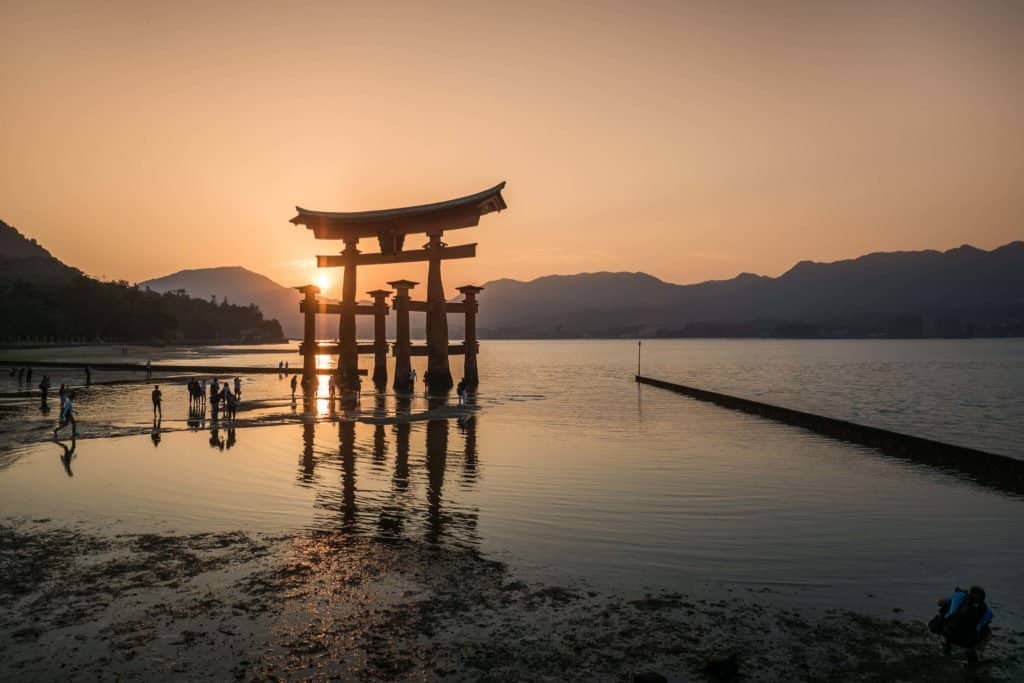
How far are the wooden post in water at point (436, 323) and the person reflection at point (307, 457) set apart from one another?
553 inches

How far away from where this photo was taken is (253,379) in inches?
2231

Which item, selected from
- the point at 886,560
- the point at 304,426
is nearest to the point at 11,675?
the point at 886,560

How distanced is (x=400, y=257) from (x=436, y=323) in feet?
14.1

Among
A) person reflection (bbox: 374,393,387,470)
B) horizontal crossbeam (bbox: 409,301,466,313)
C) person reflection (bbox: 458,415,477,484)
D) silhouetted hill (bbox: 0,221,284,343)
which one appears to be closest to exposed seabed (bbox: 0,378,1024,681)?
person reflection (bbox: 458,415,477,484)

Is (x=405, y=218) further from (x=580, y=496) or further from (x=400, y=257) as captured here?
(x=580, y=496)

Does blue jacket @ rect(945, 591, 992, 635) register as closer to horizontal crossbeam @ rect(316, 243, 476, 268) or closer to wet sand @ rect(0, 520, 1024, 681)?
wet sand @ rect(0, 520, 1024, 681)

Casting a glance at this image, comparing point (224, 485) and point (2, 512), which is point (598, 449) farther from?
point (2, 512)

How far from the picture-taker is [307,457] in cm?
1842

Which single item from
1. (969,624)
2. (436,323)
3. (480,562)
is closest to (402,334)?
(436,323)

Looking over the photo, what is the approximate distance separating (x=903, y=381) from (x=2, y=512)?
77292 mm

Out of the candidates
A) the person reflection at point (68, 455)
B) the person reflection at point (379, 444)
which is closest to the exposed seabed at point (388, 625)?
the person reflection at point (68, 455)

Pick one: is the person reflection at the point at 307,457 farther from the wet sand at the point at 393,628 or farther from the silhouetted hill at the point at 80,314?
the silhouetted hill at the point at 80,314

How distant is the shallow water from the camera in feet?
32.1

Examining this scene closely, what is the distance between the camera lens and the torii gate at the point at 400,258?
35.7 m
